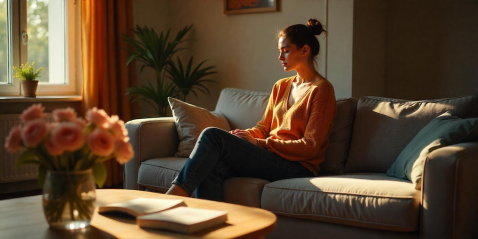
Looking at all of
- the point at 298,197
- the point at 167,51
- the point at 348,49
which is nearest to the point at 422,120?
the point at 298,197

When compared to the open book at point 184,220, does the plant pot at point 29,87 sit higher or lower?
higher

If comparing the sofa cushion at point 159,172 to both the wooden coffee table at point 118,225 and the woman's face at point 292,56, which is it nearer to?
the woman's face at point 292,56

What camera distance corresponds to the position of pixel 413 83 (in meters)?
4.18

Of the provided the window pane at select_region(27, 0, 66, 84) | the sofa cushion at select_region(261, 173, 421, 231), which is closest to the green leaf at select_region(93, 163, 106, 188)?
the sofa cushion at select_region(261, 173, 421, 231)

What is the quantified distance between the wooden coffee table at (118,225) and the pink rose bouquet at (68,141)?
0.16 metres

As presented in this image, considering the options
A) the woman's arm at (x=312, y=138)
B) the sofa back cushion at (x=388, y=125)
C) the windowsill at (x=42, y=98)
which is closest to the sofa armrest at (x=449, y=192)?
the sofa back cushion at (x=388, y=125)

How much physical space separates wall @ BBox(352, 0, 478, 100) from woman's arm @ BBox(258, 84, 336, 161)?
1194 millimetres

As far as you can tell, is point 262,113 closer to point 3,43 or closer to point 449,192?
point 449,192

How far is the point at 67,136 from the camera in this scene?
141cm

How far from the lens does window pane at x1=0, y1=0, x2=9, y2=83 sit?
408 cm

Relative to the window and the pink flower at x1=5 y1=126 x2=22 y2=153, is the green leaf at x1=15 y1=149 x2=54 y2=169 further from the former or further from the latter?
the window

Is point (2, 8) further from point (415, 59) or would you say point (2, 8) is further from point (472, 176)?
point (472, 176)

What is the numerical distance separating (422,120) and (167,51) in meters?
2.32

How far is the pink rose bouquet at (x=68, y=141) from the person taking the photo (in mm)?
1416
